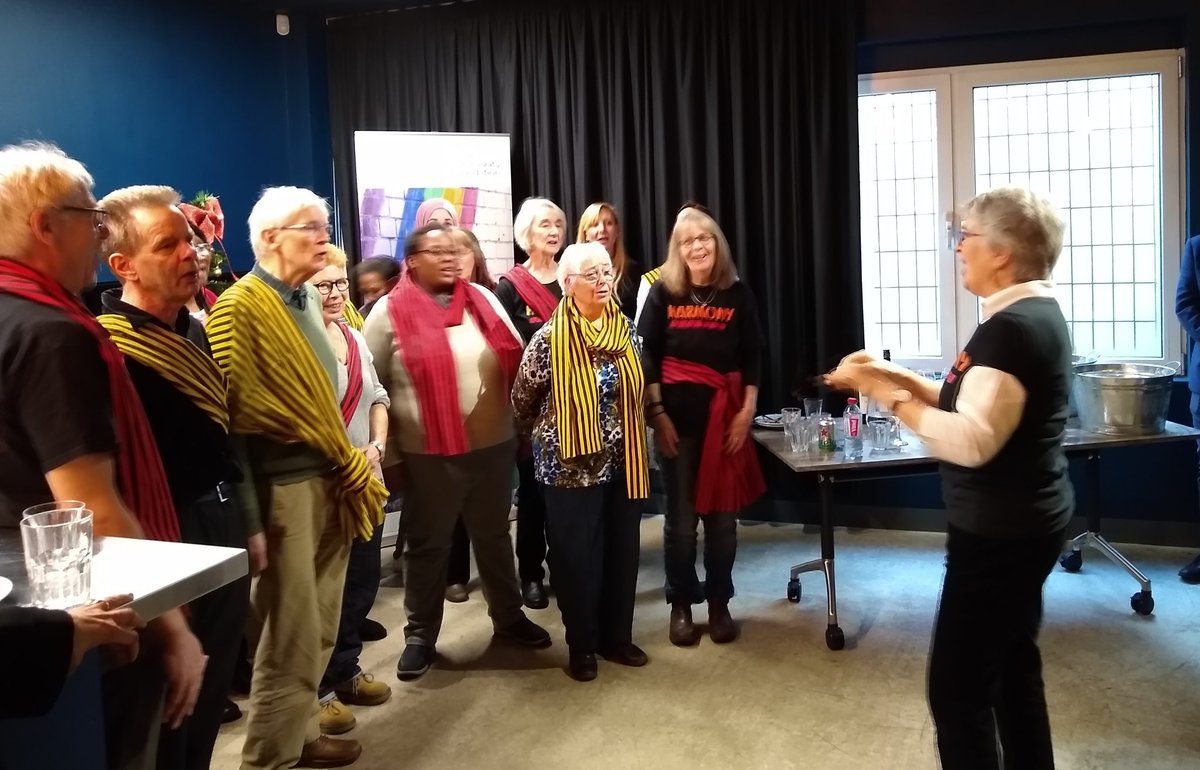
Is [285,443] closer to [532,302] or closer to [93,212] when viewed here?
[93,212]

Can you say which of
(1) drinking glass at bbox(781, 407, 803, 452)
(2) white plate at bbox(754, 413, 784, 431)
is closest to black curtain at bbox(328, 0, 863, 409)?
(2) white plate at bbox(754, 413, 784, 431)

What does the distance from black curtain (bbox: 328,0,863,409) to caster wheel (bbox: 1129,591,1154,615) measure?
4.92ft

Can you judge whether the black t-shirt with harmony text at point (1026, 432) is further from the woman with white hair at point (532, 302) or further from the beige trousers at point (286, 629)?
the woman with white hair at point (532, 302)

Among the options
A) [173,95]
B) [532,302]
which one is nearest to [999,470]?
[532,302]

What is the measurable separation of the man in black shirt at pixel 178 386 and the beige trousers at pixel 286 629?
264mm

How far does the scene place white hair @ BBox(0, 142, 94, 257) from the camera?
4.41 feet

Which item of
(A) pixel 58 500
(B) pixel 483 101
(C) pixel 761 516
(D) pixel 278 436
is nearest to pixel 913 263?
(C) pixel 761 516

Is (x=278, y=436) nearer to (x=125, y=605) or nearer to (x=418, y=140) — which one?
(x=125, y=605)

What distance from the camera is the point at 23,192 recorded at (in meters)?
1.34

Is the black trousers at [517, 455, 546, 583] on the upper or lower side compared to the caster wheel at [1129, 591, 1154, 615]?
upper

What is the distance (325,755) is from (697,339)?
64.0 inches

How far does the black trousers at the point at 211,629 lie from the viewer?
1771 mm

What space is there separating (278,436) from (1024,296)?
1550 millimetres

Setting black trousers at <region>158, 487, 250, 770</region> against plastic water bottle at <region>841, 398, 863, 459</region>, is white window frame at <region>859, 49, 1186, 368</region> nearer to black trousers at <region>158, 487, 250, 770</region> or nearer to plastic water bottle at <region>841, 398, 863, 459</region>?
plastic water bottle at <region>841, 398, 863, 459</region>
